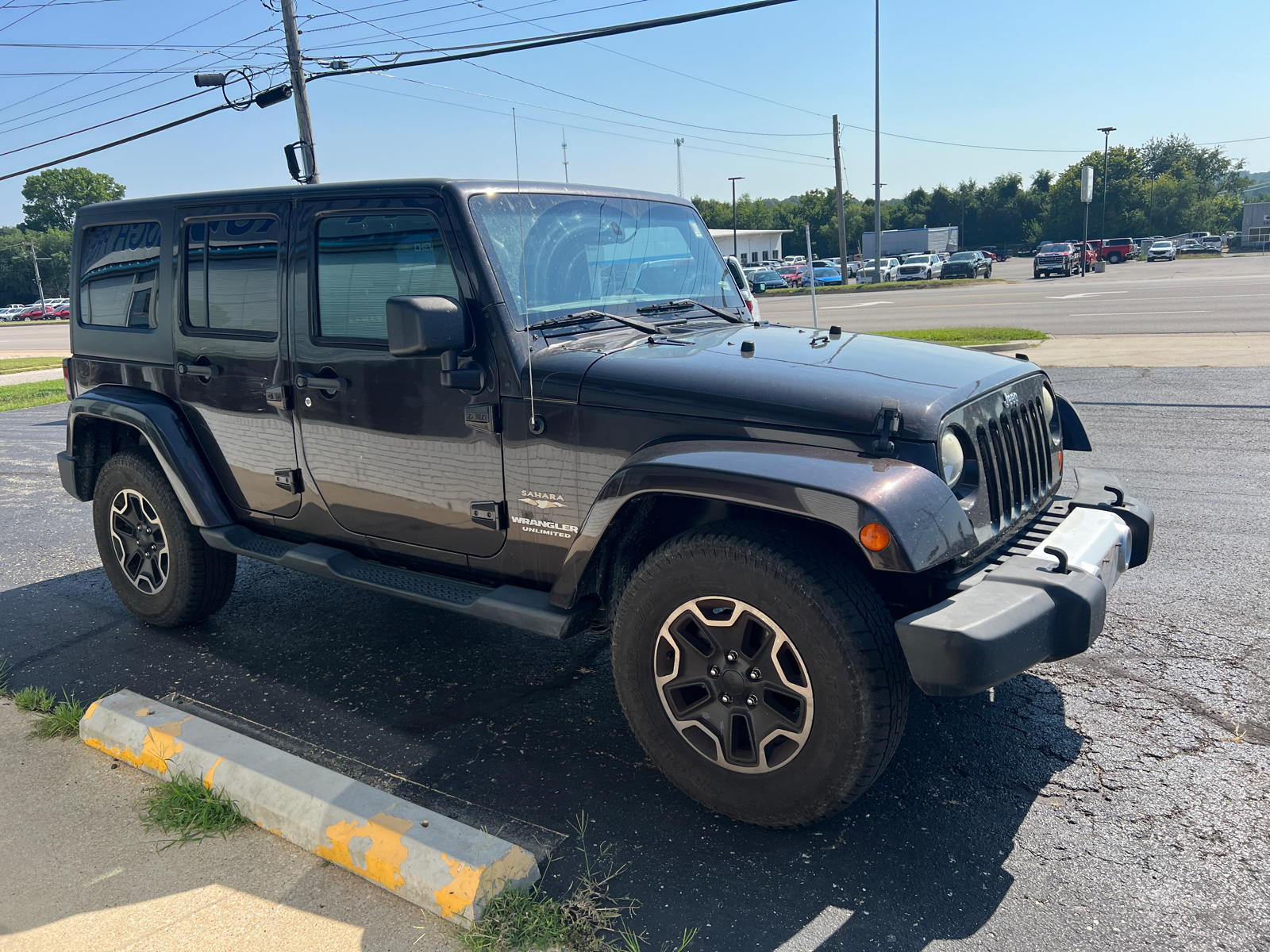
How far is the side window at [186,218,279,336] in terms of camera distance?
3906 mm

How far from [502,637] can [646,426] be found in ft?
6.18

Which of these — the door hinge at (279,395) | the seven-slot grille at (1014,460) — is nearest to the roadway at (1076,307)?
the seven-slot grille at (1014,460)

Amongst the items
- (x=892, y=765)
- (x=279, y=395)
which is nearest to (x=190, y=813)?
(x=279, y=395)

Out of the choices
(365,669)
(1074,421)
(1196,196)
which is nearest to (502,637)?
(365,669)

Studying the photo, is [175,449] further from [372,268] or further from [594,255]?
[594,255]

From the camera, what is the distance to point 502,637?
14.5 feet

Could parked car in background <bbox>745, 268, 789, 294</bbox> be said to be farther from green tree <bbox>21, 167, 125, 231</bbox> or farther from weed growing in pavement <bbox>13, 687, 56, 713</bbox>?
green tree <bbox>21, 167, 125, 231</bbox>

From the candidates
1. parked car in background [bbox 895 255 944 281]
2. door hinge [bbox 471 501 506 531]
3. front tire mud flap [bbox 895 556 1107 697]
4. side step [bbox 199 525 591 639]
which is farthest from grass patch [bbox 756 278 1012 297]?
front tire mud flap [bbox 895 556 1107 697]

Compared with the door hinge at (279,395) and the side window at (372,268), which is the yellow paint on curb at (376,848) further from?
the door hinge at (279,395)

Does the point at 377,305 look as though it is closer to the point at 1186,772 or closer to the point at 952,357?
the point at 952,357

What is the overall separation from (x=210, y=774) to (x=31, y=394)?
15.7 metres

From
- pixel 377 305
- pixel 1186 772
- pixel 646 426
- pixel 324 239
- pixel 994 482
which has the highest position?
pixel 324 239

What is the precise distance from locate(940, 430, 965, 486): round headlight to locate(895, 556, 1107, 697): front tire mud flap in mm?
296

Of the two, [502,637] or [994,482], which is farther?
[502,637]
